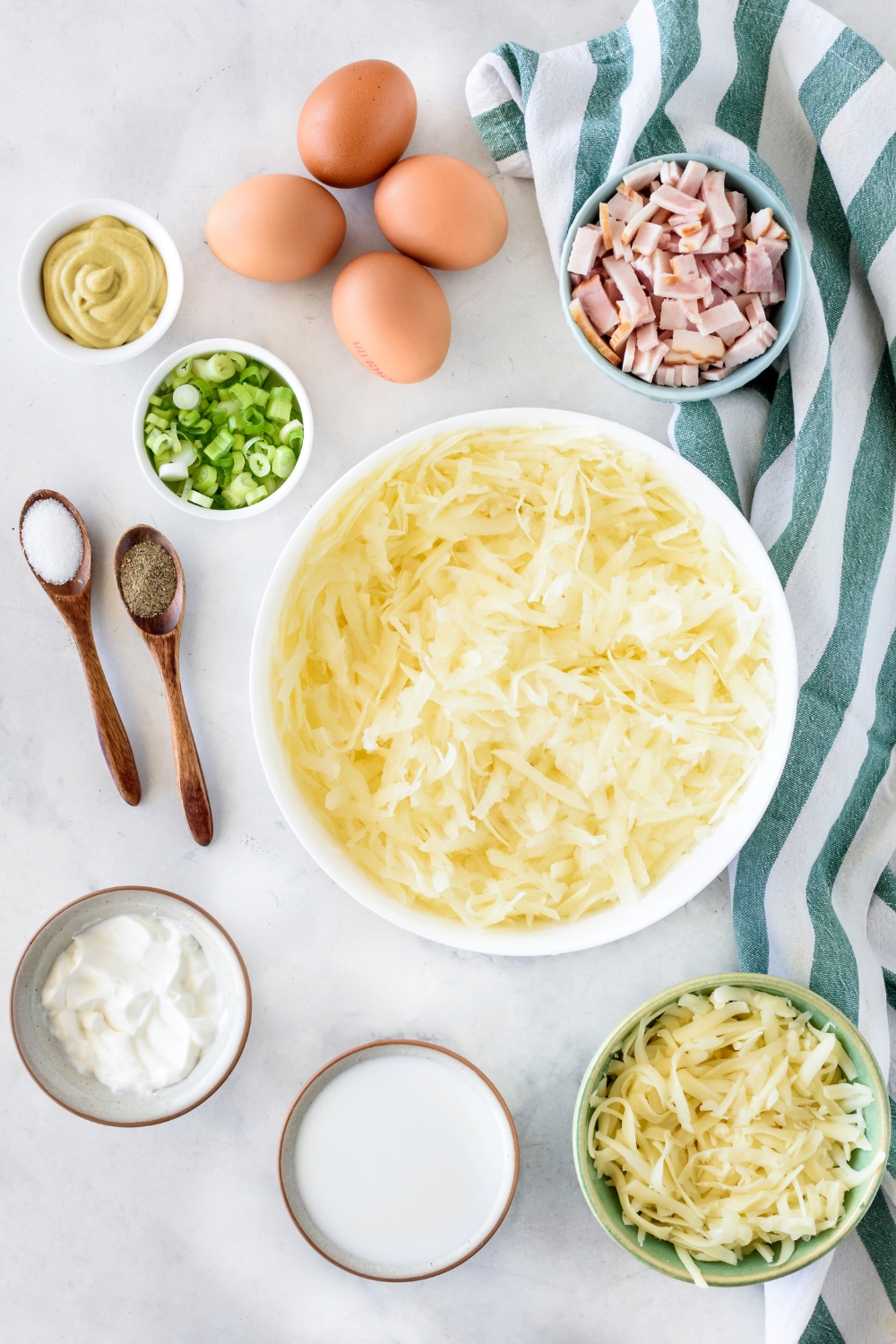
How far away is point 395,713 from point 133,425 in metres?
0.57

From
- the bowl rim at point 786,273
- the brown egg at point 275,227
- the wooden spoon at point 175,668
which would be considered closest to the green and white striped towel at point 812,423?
the bowl rim at point 786,273

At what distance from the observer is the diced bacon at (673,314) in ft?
4.19

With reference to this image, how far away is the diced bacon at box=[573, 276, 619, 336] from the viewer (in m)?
1.30

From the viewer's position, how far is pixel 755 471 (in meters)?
1.46

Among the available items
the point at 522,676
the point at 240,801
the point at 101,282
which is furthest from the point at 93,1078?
the point at 101,282

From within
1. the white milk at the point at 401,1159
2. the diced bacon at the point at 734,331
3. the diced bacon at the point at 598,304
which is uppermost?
the diced bacon at the point at 598,304

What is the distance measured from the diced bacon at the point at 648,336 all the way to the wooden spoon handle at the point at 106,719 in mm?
942

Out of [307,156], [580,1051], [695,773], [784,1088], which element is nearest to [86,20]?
[307,156]

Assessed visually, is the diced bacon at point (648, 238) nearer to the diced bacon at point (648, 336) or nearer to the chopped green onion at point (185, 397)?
the diced bacon at point (648, 336)

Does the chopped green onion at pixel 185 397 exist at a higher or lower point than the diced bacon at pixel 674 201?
lower

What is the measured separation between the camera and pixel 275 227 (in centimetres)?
131

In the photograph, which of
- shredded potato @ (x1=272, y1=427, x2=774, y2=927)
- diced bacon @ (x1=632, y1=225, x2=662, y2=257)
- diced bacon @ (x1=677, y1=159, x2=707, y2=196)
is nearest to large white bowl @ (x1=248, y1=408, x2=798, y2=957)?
shredded potato @ (x1=272, y1=427, x2=774, y2=927)

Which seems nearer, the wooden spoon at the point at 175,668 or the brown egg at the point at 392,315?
the brown egg at the point at 392,315

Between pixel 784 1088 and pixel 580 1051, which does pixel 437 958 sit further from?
pixel 784 1088
